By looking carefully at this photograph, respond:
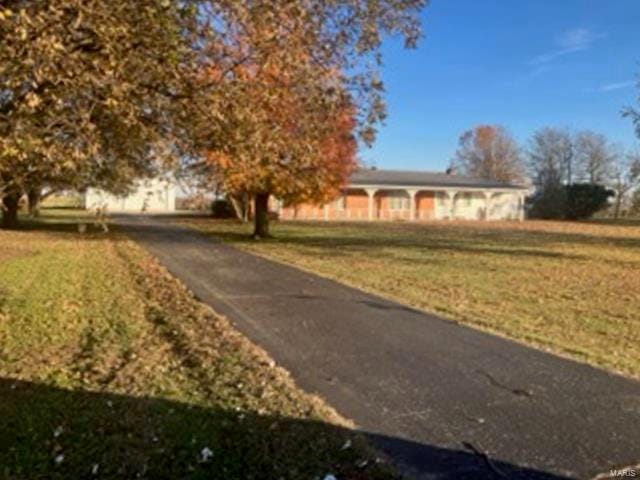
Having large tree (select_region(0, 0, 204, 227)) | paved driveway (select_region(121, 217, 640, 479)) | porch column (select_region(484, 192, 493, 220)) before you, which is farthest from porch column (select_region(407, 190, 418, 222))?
large tree (select_region(0, 0, 204, 227))

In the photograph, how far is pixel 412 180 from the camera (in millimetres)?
58250

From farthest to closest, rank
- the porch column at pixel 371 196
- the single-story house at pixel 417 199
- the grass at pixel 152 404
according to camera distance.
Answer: the porch column at pixel 371 196 → the single-story house at pixel 417 199 → the grass at pixel 152 404

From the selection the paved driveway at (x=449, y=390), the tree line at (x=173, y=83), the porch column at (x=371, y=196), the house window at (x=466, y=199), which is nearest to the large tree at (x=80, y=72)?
the tree line at (x=173, y=83)

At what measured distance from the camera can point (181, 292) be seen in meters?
12.2

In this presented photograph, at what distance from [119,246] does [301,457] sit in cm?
1891

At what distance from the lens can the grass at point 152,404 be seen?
448cm

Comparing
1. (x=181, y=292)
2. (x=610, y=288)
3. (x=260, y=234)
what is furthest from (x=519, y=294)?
(x=260, y=234)

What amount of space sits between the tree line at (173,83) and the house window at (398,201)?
155ft

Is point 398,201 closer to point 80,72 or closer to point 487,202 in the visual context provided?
point 487,202

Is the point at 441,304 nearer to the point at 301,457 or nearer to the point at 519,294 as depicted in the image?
the point at 519,294

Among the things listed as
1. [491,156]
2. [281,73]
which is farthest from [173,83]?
[491,156]

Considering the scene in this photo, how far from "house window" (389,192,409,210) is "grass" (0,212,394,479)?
47592mm

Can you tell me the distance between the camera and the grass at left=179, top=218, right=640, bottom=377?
351 inches

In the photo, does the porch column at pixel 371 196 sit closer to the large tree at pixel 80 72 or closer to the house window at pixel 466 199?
the house window at pixel 466 199
